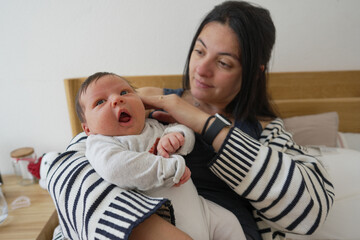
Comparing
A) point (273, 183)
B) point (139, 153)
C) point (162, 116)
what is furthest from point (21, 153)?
point (273, 183)

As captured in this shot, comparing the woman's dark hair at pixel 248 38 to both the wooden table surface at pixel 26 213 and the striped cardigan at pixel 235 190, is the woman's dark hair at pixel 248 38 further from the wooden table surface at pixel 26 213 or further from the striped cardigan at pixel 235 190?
the wooden table surface at pixel 26 213

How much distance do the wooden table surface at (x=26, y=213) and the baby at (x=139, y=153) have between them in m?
0.76


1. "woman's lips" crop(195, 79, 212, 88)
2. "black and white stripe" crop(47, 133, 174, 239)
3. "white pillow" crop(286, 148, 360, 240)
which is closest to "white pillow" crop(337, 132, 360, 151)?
"white pillow" crop(286, 148, 360, 240)

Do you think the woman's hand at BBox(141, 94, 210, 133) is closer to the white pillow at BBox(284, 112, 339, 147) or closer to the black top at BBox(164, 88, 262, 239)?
the black top at BBox(164, 88, 262, 239)

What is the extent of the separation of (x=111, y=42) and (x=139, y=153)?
39.2 inches

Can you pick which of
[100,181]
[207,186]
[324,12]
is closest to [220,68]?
[207,186]

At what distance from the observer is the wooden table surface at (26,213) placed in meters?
1.10

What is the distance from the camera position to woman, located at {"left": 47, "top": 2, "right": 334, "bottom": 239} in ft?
1.86

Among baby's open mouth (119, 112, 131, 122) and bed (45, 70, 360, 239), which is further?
bed (45, 70, 360, 239)

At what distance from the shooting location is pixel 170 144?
0.67 m

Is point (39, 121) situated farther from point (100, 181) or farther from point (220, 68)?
point (220, 68)

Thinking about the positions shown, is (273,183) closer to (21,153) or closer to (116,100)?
(116,100)

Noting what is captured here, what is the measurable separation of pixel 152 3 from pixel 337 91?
4.50ft

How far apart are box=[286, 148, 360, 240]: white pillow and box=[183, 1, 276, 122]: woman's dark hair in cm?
43
